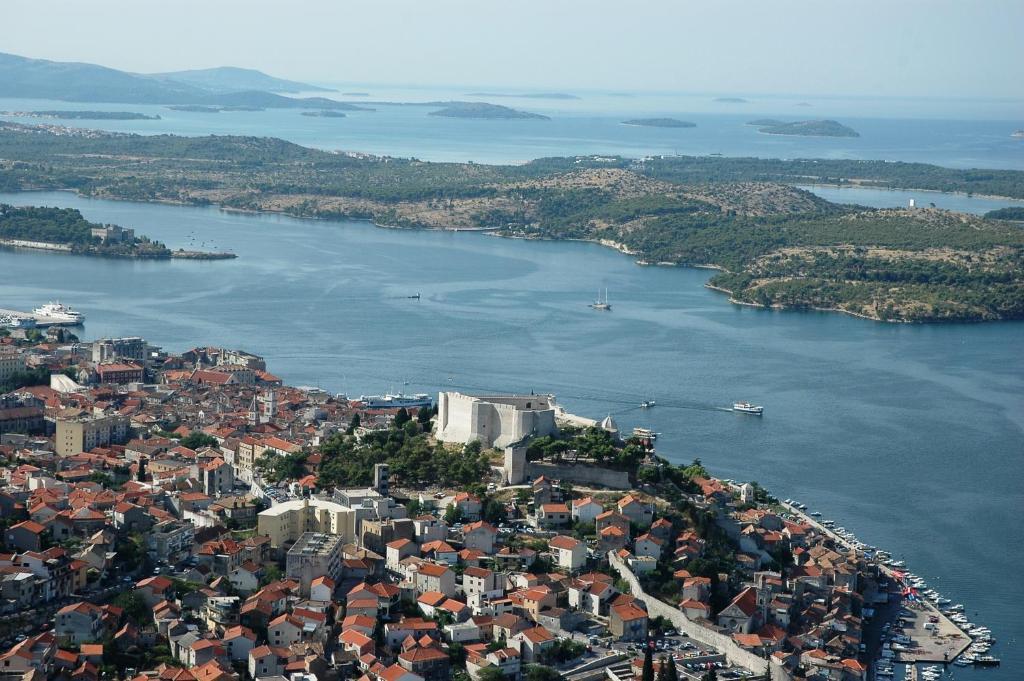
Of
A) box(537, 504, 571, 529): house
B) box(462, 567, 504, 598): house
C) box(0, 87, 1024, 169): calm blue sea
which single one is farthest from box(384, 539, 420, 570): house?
box(0, 87, 1024, 169): calm blue sea

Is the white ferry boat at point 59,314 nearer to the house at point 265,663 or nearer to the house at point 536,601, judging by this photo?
the house at point 536,601

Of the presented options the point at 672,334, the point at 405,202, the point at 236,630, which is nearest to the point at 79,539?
the point at 236,630

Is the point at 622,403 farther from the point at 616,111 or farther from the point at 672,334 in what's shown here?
the point at 616,111

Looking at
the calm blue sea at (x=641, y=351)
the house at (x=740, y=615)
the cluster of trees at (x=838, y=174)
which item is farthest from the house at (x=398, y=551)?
the cluster of trees at (x=838, y=174)

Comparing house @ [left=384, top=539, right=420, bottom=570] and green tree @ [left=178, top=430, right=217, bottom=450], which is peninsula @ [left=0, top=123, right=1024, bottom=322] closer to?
green tree @ [left=178, top=430, right=217, bottom=450]

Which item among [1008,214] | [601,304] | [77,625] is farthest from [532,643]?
[1008,214]

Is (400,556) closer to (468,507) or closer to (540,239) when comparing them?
(468,507)
